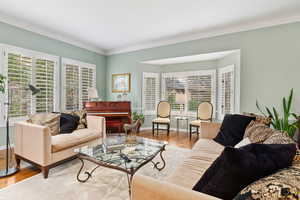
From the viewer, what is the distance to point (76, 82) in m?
4.55

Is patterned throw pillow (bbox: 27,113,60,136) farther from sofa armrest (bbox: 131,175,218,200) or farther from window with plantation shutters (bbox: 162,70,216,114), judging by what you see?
window with plantation shutters (bbox: 162,70,216,114)

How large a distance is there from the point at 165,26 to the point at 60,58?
2818 mm

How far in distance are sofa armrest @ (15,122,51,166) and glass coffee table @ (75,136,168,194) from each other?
461 mm

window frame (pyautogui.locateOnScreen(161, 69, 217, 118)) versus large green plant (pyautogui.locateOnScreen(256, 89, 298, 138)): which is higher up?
window frame (pyautogui.locateOnScreen(161, 69, 217, 118))

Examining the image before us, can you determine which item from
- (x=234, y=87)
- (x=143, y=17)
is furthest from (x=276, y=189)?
(x=234, y=87)

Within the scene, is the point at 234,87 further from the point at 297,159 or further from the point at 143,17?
the point at 297,159

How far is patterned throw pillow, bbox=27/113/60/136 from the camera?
102 inches

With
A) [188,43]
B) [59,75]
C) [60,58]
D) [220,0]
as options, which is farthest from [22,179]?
[188,43]

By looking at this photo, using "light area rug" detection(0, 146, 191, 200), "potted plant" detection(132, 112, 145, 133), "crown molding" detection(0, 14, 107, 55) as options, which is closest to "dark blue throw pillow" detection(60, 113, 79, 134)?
"light area rug" detection(0, 146, 191, 200)

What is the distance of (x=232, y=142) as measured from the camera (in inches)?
83.1

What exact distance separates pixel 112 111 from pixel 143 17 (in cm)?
265

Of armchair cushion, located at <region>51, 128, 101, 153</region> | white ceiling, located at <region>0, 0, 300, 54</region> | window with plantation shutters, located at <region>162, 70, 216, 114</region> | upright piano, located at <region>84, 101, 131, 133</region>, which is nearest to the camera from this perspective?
armchair cushion, located at <region>51, 128, 101, 153</region>

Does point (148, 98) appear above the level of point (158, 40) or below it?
below

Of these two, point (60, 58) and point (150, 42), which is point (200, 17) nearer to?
point (150, 42)
